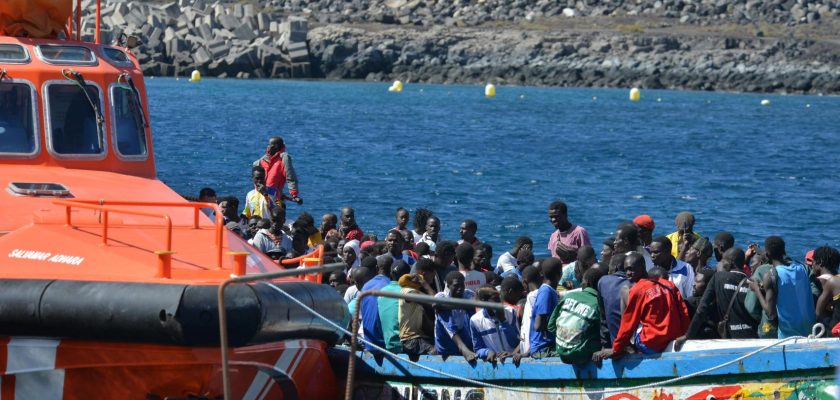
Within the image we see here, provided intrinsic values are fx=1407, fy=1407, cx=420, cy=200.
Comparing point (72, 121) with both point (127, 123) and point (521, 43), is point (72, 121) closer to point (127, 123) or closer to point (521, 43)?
point (127, 123)

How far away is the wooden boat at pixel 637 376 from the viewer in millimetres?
10172

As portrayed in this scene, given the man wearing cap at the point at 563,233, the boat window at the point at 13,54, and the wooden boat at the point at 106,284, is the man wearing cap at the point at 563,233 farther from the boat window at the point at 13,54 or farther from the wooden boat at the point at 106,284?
the boat window at the point at 13,54

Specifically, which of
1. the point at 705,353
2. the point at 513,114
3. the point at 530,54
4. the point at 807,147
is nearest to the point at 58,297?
the point at 705,353

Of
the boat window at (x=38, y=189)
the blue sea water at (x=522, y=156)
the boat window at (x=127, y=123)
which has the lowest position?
the blue sea water at (x=522, y=156)

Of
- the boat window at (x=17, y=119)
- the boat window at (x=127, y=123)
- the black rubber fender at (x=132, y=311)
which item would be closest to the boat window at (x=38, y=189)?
the boat window at (x=17, y=119)

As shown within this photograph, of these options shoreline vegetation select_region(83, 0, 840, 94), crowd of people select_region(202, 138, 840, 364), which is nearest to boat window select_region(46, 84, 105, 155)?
crowd of people select_region(202, 138, 840, 364)

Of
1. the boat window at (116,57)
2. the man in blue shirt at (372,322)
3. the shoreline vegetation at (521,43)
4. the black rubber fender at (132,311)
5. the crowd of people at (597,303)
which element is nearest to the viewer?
the black rubber fender at (132,311)

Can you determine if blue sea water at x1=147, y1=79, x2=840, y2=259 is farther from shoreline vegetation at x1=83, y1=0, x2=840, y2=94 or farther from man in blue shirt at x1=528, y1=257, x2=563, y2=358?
man in blue shirt at x1=528, y1=257, x2=563, y2=358

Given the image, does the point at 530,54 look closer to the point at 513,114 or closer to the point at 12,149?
the point at 513,114

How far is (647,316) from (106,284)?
13.2 feet

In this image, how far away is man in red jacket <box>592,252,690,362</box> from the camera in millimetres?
10383

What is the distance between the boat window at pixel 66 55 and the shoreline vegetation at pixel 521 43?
261 feet

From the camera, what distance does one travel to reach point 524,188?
39.6 m

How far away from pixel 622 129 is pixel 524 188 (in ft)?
77.5
